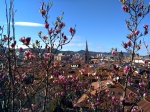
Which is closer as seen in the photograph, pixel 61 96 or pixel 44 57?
pixel 44 57

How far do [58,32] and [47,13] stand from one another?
628mm

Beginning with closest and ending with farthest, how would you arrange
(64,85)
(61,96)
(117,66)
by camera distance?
1. (117,66)
2. (64,85)
3. (61,96)

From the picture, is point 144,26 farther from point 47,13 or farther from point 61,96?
point 61,96

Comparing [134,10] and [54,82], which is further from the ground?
[134,10]

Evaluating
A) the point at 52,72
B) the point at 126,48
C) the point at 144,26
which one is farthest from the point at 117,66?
the point at 52,72

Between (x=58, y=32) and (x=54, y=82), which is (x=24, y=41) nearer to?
(x=58, y=32)

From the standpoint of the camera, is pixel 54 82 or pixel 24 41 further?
pixel 54 82

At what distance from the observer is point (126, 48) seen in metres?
7.50

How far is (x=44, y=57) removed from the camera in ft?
25.8

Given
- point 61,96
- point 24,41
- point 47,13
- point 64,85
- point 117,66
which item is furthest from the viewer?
point 61,96

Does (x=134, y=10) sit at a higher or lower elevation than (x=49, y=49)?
higher

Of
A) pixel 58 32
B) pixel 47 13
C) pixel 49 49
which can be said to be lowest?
pixel 49 49

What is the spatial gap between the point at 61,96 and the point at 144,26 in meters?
3.91

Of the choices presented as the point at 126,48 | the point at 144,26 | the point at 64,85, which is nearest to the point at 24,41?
the point at 64,85
